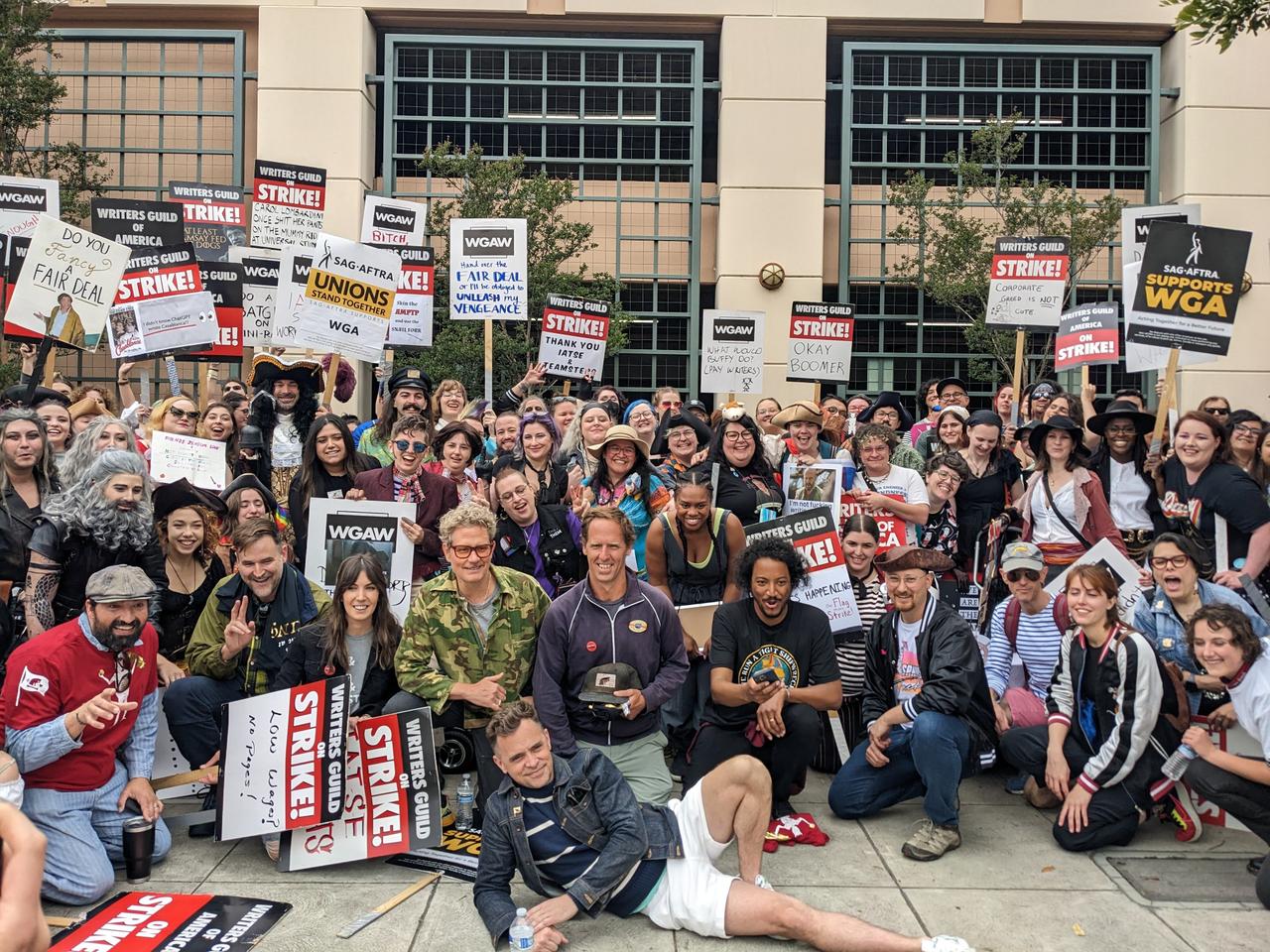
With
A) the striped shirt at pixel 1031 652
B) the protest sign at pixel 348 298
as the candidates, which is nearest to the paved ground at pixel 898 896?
the striped shirt at pixel 1031 652

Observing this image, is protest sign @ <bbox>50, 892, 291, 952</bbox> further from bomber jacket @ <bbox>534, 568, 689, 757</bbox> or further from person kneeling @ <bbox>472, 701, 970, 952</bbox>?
bomber jacket @ <bbox>534, 568, 689, 757</bbox>

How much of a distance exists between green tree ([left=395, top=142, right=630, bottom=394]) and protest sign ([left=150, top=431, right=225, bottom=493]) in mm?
8493

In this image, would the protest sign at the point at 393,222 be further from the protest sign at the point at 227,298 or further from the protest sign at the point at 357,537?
the protest sign at the point at 357,537

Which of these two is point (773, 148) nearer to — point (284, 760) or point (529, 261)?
point (529, 261)

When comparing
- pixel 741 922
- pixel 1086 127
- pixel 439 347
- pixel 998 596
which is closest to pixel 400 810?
pixel 741 922

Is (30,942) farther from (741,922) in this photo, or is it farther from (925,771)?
(925,771)

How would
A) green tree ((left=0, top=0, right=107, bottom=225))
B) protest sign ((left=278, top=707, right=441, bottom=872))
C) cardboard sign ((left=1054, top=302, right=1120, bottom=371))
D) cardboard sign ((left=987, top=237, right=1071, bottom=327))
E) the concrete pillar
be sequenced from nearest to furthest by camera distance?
1. protest sign ((left=278, top=707, right=441, bottom=872))
2. cardboard sign ((left=1054, top=302, right=1120, bottom=371))
3. cardboard sign ((left=987, top=237, right=1071, bottom=327))
4. green tree ((left=0, top=0, right=107, bottom=225))
5. the concrete pillar

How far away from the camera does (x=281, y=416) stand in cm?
934

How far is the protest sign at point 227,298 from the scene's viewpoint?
11.5m

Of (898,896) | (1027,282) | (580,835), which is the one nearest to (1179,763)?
(898,896)

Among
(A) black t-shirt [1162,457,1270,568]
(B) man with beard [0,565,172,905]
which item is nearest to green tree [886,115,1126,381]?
(A) black t-shirt [1162,457,1270,568]

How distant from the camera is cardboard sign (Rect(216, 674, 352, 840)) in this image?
5.50 m

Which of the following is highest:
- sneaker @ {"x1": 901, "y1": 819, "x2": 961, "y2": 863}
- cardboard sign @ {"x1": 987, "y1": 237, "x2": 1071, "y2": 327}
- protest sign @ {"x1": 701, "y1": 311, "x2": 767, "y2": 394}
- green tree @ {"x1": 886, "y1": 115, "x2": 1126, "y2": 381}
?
green tree @ {"x1": 886, "y1": 115, "x2": 1126, "y2": 381}

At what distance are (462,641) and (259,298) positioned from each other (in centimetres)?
769
